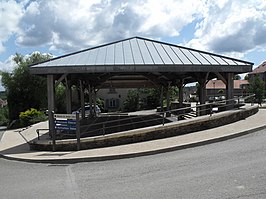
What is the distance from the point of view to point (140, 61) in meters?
14.8

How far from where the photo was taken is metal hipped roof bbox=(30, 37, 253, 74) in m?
14.2

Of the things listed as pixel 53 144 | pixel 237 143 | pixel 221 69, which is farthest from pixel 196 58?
pixel 53 144

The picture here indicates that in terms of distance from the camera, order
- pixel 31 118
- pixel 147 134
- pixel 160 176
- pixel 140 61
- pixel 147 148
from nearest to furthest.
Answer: pixel 160 176, pixel 147 148, pixel 147 134, pixel 140 61, pixel 31 118

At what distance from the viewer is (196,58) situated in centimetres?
1602

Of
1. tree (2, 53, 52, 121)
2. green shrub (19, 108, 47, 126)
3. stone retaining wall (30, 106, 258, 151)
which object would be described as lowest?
green shrub (19, 108, 47, 126)

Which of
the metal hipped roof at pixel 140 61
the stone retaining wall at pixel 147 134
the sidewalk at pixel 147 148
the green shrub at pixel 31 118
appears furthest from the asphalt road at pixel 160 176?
the green shrub at pixel 31 118

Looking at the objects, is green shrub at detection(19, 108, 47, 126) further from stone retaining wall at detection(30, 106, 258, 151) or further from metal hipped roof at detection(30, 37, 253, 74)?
stone retaining wall at detection(30, 106, 258, 151)

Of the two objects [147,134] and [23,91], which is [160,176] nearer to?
[147,134]

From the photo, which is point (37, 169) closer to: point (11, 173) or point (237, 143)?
point (11, 173)

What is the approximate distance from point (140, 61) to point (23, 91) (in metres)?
34.0

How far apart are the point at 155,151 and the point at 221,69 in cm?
635

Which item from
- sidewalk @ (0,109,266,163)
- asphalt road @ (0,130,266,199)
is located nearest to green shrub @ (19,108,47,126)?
sidewalk @ (0,109,266,163)

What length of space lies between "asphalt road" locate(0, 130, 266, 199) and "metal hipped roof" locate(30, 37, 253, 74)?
192 inches

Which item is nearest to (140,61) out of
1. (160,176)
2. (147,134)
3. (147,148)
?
(147,134)
